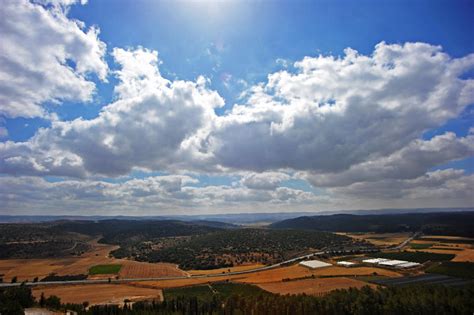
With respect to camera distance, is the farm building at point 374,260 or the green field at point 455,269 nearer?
the green field at point 455,269

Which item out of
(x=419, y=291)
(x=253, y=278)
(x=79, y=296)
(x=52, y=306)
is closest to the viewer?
(x=419, y=291)

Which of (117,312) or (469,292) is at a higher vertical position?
(469,292)

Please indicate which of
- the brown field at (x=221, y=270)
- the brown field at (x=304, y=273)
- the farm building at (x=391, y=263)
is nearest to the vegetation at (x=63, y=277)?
the brown field at (x=221, y=270)

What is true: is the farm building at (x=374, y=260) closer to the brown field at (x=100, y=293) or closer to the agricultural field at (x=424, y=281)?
the agricultural field at (x=424, y=281)

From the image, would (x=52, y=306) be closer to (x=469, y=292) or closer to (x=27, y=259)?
(x=469, y=292)

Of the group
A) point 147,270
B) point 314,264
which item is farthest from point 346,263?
point 147,270

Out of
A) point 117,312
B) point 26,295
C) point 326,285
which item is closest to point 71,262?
point 26,295
